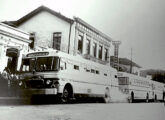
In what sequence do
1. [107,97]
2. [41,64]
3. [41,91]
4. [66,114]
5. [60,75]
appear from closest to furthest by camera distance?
[66,114]
[41,91]
[60,75]
[41,64]
[107,97]

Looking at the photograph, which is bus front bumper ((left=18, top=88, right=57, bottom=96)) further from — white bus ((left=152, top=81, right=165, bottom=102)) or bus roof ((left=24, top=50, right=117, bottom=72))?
white bus ((left=152, top=81, right=165, bottom=102))

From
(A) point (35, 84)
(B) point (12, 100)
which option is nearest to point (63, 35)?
(A) point (35, 84)

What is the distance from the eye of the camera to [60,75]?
4.89 metres

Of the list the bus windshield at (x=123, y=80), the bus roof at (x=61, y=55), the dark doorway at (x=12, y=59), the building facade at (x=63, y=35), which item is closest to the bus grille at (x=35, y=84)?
the dark doorway at (x=12, y=59)

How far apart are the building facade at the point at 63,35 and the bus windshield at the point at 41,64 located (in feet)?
0.82

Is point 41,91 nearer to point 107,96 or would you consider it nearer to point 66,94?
point 66,94

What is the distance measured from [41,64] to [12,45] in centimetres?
71

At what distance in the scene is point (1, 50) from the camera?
488 centimetres

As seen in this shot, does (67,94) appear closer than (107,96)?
Yes

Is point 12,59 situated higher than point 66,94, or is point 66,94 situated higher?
point 12,59

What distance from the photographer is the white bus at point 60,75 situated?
4773mm

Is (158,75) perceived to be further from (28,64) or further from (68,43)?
(28,64)

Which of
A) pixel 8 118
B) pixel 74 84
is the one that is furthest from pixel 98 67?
pixel 8 118

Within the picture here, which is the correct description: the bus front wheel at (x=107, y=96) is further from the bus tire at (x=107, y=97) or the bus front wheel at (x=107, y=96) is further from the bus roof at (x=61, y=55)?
the bus roof at (x=61, y=55)
